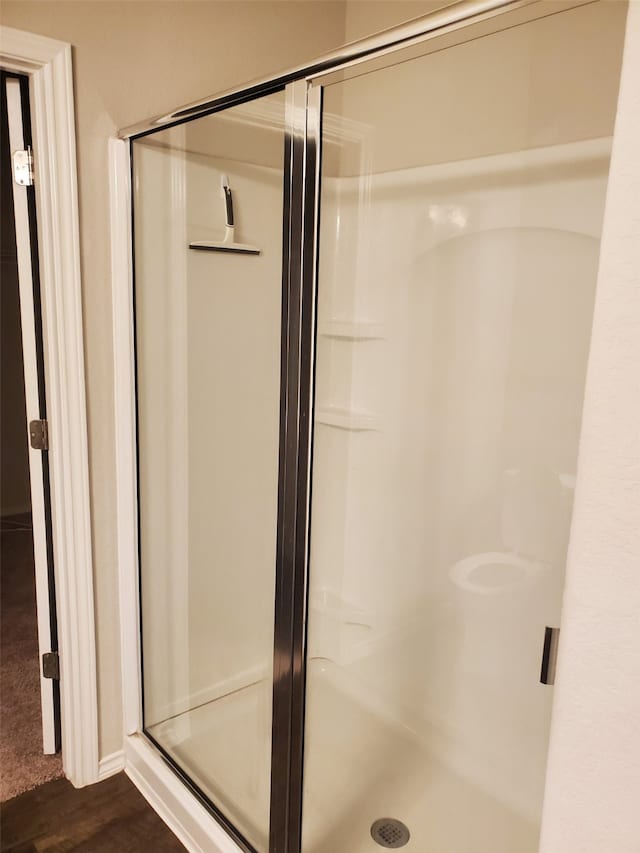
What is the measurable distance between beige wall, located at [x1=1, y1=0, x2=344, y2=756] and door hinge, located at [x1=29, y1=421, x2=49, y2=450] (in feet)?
0.41

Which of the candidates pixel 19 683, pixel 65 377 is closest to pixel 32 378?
pixel 65 377


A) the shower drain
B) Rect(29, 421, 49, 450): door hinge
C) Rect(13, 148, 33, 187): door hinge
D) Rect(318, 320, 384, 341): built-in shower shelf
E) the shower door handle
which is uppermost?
Rect(13, 148, 33, 187): door hinge

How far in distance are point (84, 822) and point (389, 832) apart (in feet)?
2.82

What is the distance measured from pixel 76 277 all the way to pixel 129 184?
11.9 inches

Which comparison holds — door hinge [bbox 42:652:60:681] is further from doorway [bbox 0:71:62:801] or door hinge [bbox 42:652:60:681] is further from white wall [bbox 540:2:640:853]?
white wall [bbox 540:2:640:853]

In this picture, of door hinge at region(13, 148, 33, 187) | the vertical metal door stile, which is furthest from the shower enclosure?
door hinge at region(13, 148, 33, 187)

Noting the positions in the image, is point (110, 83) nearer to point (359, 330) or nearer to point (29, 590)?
point (359, 330)

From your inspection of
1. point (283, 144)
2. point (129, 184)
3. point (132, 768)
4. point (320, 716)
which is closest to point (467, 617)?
point (320, 716)

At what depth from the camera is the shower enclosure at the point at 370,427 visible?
5.15 feet

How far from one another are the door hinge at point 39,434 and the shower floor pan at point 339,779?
0.91m

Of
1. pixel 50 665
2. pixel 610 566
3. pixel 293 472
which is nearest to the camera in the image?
pixel 610 566

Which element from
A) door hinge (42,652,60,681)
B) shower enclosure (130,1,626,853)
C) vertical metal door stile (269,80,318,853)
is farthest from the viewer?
door hinge (42,652,60,681)

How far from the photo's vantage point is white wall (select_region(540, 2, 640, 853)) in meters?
0.68

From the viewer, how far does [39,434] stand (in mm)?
1866
